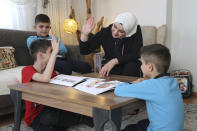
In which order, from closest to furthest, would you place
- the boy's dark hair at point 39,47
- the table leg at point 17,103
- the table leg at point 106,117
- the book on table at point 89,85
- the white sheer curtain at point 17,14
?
the table leg at point 106,117, the book on table at point 89,85, the table leg at point 17,103, the boy's dark hair at point 39,47, the white sheer curtain at point 17,14

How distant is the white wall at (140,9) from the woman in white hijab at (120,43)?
1088 millimetres

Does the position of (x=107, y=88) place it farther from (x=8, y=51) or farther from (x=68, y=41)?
(x=68, y=41)

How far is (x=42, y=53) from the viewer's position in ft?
4.59

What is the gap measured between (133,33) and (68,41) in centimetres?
174

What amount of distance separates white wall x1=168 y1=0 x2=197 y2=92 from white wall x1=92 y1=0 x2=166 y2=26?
0.18 metres

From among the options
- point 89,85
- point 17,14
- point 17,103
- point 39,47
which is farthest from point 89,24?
point 17,14

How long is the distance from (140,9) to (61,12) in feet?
4.08

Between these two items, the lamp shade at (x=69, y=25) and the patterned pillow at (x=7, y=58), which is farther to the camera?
the lamp shade at (x=69, y=25)

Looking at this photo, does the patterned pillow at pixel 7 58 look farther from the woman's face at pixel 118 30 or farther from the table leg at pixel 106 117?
the table leg at pixel 106 117

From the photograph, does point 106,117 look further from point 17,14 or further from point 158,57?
point 17,14

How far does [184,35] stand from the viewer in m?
2.71

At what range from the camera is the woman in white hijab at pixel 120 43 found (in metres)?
1.61

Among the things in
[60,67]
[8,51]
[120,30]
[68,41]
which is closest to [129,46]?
[120,30]

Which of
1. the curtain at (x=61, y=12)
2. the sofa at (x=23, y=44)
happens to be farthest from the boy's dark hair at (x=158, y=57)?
the curtain at (x=61, y=12)
